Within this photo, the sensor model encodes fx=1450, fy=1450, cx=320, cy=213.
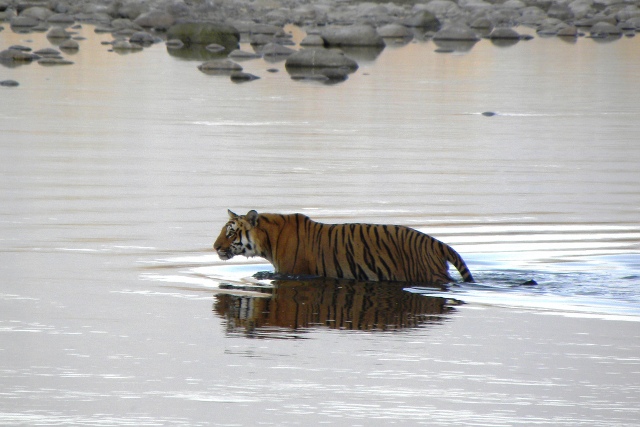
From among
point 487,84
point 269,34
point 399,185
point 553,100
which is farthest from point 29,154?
point 269,34

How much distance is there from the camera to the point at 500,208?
41.4 ft

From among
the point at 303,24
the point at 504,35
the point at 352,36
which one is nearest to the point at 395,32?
Result: the point at 504,35

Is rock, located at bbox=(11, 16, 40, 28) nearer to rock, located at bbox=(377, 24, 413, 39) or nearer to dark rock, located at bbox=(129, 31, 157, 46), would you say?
dark rock, located at bbox=(129, 31, 157, 46)

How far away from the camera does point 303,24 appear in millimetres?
59562

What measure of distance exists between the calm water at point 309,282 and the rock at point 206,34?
1906 cm

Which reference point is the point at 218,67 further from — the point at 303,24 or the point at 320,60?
the point at 303,24

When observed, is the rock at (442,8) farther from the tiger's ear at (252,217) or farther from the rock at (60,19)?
the tiger's ear at (252,217)

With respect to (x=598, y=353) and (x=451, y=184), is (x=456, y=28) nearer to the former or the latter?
(x=451, y=184)

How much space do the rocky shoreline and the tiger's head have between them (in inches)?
691

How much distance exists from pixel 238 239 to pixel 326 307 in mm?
1315

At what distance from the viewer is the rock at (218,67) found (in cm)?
3209

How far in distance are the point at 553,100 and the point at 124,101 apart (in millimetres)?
7872

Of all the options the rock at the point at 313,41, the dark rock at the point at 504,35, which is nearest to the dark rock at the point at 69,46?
the rock at the point at 313,41

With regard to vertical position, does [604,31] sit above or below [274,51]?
above
